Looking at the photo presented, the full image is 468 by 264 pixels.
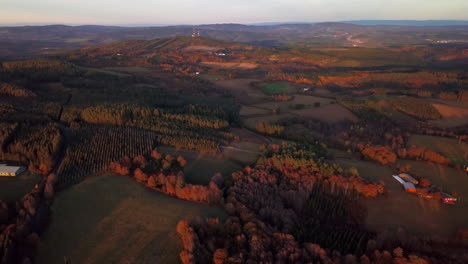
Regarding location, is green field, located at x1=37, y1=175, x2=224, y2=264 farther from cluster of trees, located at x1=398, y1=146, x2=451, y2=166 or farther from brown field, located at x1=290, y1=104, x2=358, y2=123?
brown field, located at x1=290, y1=104, x2=358, y2=123

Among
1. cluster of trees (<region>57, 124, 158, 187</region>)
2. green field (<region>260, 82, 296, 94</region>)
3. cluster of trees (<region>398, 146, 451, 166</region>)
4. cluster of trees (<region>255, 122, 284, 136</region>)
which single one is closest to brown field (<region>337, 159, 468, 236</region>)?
cluster of trees (<region>398, 146, 451, 166</region>)

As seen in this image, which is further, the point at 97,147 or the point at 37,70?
the point at 37,70

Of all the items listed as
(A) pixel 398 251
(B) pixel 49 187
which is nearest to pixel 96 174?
(B) pixel 49 187

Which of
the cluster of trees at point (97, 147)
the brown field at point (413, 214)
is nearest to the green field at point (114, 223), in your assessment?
the cluster of trees at point (97, 147)

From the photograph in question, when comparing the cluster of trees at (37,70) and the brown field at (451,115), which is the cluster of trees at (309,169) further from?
the cluster of trees at (37,70)

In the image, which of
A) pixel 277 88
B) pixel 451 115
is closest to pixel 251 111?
pixel 277 88

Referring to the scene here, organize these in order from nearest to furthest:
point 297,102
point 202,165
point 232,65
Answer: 1. point 202,165
2. point 297,102
3. point 232,65

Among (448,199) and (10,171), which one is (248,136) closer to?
Result: (448,199)
